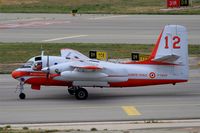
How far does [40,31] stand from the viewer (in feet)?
171

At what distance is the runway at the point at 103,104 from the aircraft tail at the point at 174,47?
1.46 metres

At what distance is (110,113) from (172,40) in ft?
18.7

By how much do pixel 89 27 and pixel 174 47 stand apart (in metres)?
27.0

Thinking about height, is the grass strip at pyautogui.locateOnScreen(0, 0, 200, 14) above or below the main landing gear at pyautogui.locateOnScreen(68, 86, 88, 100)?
above

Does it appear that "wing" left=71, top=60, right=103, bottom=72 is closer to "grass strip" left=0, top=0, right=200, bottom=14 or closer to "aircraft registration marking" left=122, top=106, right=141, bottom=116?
"aircraft registration marking" left=122, top=106, right=141, bottom=116

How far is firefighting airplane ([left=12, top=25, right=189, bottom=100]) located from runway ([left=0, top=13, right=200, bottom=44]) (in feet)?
57.8

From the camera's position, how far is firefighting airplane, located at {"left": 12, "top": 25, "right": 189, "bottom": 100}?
2723cm

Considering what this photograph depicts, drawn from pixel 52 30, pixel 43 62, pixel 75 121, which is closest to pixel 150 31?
pixel 52 30

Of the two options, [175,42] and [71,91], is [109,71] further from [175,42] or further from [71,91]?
[175,42]

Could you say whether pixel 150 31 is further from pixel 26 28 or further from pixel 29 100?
pixel 29 100

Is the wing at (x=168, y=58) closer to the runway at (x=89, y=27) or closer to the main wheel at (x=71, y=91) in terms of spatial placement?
the main wheel at (x=71, y=91)

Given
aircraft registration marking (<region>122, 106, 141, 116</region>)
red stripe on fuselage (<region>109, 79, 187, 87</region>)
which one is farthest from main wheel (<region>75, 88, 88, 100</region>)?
aircraft registration marking (<region>122, 106, 141, 116</region>)

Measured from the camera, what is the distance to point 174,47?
92.1 ft

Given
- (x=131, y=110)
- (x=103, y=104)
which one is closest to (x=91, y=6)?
(x=103, y=104)
